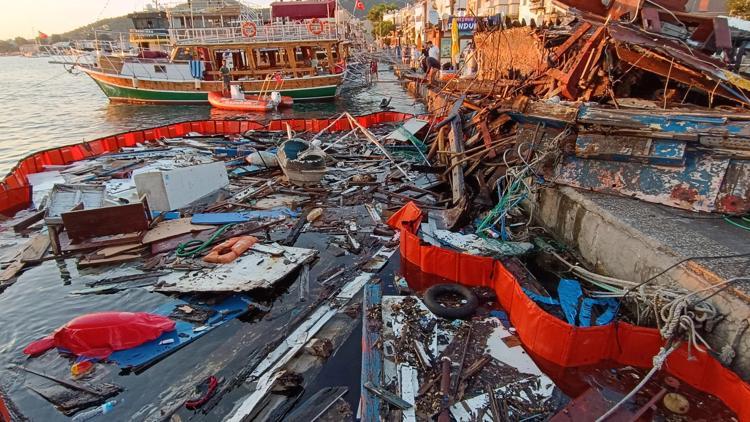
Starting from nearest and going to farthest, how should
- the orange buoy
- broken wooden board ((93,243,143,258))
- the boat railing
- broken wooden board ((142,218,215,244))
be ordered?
the orange buoy, broken wooden board ((93,243,143,258)), broken wooden board ((142,218,215,244)), the boat railing

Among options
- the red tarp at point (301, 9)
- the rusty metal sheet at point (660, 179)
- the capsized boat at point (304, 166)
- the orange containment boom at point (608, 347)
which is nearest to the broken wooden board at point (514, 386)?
the orange containment boom at point (608, 347)

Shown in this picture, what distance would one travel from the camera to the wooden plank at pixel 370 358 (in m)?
4.69

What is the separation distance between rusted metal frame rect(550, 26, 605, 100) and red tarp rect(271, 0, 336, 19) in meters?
34.2

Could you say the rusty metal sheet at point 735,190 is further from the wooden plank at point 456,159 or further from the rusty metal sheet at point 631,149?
the wooden plank at point 456,159

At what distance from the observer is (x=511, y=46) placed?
17625 mm

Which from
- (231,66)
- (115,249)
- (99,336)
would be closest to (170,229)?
(115,249)

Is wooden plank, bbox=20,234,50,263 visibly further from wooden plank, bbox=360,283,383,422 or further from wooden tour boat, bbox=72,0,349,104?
wooden tour boat, bbox=72,0,349,104

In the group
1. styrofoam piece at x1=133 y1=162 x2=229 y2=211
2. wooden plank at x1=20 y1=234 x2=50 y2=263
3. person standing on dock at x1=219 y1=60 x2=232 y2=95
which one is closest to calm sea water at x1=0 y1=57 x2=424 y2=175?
person standing on dock at x1=219 y1=60 x2=232 y2=95

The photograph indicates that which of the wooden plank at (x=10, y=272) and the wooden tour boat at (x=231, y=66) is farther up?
the wooden tour boat at (x=231, y=66)

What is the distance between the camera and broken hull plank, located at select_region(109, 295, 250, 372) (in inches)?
Answer: 228

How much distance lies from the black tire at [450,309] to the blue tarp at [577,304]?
1001 mm

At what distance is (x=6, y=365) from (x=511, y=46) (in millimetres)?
19303

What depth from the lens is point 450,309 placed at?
639 cm

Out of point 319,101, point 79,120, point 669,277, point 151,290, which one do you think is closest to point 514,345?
point 669,277
